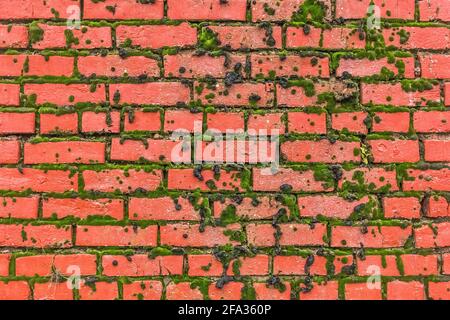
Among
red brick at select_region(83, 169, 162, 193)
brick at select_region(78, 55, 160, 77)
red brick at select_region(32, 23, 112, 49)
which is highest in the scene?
red brick at select_region(32, 23, 112, 49)

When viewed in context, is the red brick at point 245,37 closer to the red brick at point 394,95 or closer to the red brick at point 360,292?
the red brick at point 394,95

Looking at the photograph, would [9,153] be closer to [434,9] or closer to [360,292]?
[360,292]

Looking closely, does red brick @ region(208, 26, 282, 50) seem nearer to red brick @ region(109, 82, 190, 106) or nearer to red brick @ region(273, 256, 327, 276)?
red brick @ region(109, 82, 190, 106)

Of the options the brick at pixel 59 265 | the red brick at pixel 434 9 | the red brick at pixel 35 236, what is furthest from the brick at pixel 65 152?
the red brick at pixel 434 9

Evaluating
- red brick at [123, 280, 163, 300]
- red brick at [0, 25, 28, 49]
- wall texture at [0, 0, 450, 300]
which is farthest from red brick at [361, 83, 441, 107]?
red brick at [0, 25, 28, 49]

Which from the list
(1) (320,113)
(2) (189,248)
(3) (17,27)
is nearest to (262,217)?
(2) (189,248)

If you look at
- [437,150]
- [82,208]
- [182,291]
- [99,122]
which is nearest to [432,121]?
[437,150]
